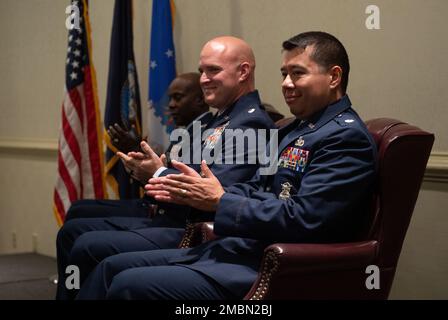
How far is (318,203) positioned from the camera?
189 cm

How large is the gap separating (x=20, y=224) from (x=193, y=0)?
2846mm

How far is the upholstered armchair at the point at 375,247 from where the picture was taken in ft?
6.09

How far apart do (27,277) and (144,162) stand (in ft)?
6.96

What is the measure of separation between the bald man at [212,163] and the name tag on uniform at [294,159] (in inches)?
11.3

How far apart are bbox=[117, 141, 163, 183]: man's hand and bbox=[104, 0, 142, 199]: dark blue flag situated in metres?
1.15

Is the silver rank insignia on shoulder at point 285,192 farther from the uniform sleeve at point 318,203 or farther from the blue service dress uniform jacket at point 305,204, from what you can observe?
the uniform sleeve at point 318,203

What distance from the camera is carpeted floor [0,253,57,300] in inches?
152

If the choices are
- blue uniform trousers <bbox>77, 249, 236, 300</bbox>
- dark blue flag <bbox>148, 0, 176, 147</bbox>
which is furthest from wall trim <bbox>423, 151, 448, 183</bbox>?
dark blue flag <bbox>148, 0, 176, 147</bbox>

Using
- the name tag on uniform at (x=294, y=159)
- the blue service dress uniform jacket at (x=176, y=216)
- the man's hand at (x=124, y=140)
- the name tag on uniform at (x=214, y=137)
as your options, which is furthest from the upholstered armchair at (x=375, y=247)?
the man's hand at (x=124, y=140)

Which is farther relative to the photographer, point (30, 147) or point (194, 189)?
point (30, 147)

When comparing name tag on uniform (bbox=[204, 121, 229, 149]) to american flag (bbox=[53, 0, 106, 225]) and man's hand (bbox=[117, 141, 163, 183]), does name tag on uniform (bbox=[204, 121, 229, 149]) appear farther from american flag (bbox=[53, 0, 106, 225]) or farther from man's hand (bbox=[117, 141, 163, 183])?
american flag (bbox=[53, 0, 106, 225])

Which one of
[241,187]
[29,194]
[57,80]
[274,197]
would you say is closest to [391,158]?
[274,197]

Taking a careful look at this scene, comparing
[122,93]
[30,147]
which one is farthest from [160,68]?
[30,147]

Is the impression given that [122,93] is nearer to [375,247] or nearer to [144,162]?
[144,162]
